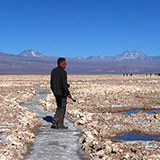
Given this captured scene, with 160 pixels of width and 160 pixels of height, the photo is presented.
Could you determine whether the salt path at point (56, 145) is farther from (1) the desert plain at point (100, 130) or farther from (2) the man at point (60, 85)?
(2) the man at point (60, 85)

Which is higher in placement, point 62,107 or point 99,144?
point 62,107

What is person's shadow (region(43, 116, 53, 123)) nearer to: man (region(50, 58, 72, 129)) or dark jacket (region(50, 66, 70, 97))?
man (region(50, 58, 72, 129))

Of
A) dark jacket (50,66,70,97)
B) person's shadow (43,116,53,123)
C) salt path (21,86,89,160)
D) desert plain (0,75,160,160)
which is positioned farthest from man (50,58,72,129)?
person's shadow (43,116,53,123)

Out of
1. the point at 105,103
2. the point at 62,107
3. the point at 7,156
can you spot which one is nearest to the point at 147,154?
the point at 7,156

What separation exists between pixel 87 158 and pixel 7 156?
185cm

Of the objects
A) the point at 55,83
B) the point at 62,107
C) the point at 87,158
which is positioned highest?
the point at 55,83

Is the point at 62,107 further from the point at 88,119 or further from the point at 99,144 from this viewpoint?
the point at 99,144

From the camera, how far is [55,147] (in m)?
8.08

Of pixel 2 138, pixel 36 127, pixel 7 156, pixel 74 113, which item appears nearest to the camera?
pixel 7 156

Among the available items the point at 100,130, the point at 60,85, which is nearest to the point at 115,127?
the point at 100,130

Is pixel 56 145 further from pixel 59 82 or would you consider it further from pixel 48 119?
pixel 48 119

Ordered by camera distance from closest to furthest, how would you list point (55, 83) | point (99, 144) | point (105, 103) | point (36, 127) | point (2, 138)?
point (99, 144), point (2, 138), point (55, 83), point (36, 127), point (105, 103)

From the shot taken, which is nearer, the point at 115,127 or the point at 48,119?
the point at 115,127

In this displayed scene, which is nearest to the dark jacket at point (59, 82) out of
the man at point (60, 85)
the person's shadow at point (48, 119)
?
the man at point (60, 85)
